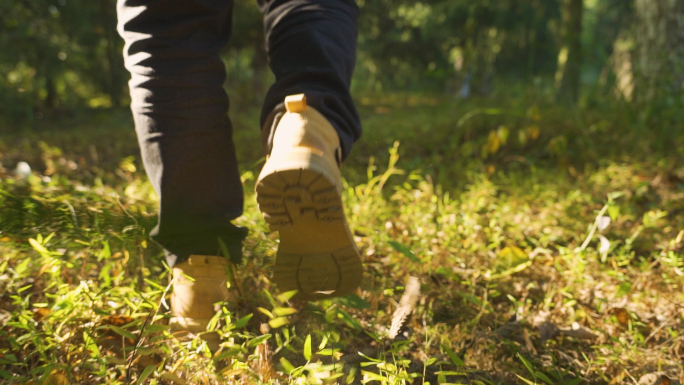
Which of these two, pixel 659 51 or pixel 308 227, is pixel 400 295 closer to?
pixel 308 227

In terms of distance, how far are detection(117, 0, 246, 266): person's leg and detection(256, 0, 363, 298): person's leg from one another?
0.51ft

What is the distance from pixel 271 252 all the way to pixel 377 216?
590mm

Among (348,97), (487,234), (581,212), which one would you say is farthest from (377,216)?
(581,212)

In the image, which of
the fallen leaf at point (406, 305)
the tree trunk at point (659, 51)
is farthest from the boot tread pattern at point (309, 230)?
the tree trunk at point (659, 51)

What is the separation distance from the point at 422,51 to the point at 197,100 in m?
6.45

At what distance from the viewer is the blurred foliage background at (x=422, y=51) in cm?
253

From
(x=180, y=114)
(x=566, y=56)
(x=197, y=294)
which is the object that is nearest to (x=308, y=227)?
(x=197, y=294)

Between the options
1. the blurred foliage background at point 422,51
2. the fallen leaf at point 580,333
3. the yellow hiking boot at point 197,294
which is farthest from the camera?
the blurred foliage background at point 422,51

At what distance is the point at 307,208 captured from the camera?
921mm

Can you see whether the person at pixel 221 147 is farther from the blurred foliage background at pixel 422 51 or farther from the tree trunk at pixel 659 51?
Result: the tree trunk at pixel 659 51

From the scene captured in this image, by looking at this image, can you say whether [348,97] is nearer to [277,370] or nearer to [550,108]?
[277,370]

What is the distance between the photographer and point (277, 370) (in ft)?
3.00

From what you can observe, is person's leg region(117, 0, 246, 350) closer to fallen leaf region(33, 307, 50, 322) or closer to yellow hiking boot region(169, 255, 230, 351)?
yellow hiking boot region(169, 255, 230, 351)

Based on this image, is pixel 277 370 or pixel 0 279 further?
pixel 0 279
